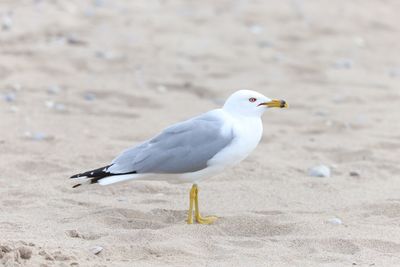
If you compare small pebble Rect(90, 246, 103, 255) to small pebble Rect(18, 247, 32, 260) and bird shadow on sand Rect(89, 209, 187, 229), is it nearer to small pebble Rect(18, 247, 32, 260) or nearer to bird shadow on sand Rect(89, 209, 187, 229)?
small pebble Rect(18, 247, 32, 260)

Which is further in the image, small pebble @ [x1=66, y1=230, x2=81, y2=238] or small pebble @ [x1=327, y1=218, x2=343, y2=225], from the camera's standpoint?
small pebble @ [x1=327, y1=218, x2=343, y2=225]

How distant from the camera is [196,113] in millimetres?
7508

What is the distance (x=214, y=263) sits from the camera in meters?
4.10

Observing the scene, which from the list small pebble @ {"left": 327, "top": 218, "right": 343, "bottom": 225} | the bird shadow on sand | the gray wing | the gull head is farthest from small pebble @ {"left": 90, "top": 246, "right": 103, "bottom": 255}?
small pebble @ {"left": 327, "top": 218, "right": 343, "bottom": 225}

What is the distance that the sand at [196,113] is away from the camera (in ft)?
14.5

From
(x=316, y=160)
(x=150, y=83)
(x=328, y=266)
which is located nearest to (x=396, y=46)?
(x=150, y=83)

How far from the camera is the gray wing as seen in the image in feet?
15.7

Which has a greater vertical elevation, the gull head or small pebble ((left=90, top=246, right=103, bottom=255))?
the gull head

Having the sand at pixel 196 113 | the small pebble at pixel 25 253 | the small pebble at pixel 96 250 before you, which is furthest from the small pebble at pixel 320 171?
the small pebble at pixel 25 253

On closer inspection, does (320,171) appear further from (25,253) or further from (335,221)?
(25,253)

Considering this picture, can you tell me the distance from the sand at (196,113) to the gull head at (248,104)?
0.56 meters

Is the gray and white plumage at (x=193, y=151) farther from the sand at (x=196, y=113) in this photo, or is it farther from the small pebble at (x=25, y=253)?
the small pebble at (x=25, y=253)

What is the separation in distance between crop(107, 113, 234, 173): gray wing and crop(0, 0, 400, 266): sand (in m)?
0.29

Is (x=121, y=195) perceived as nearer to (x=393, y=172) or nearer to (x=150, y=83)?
(x=393, y=172)
